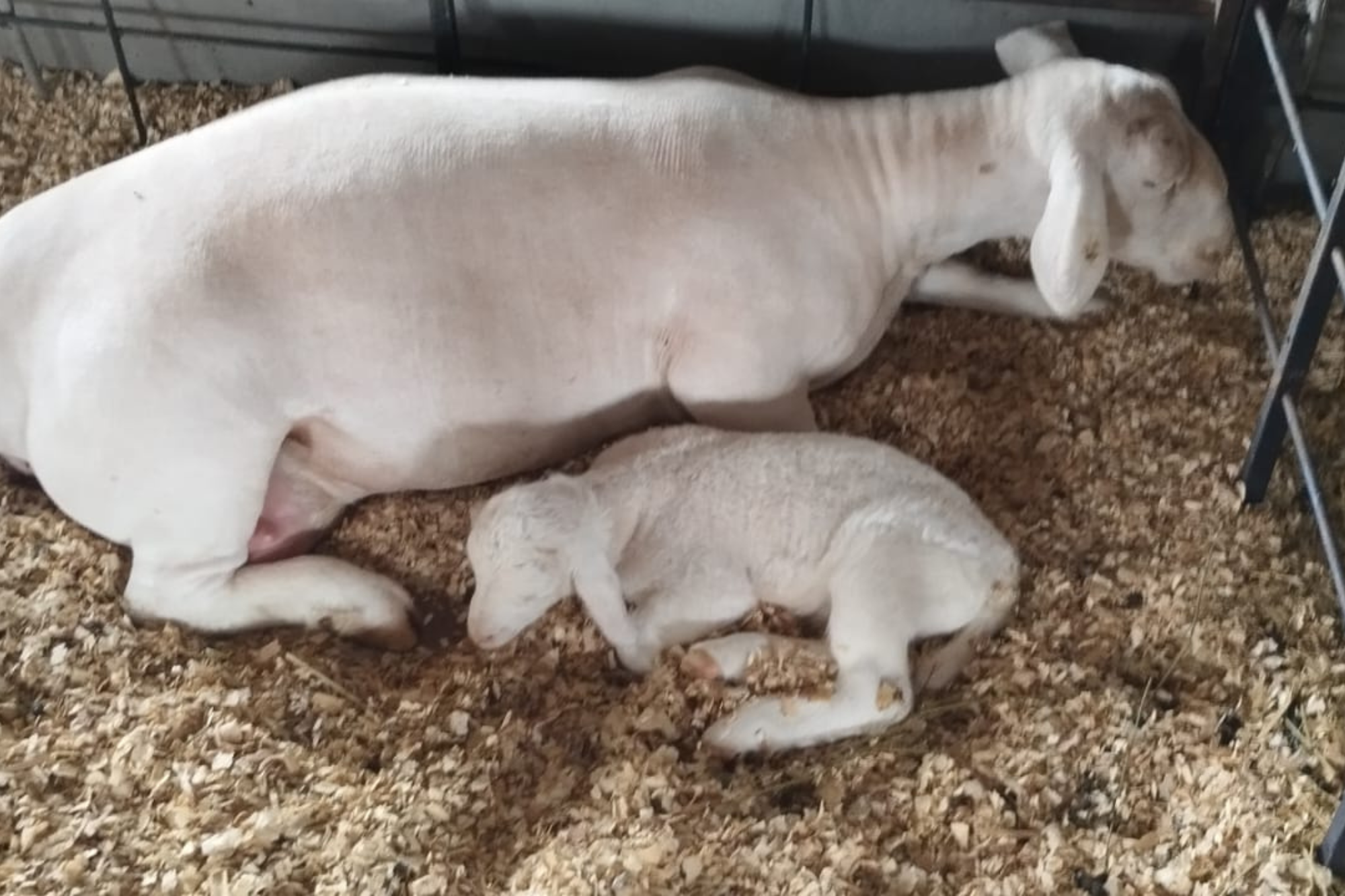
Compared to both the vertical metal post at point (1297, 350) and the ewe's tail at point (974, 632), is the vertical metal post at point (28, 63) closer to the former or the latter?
the ewe's tail at point (974, 632)

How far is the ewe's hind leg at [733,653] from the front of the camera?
181cm

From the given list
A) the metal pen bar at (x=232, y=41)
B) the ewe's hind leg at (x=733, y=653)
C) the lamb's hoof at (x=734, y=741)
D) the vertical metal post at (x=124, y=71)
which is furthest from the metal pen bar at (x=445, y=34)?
the lamb's hoof at (x=734, y=741)

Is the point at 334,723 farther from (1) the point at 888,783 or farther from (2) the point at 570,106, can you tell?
(2) the point at 570,106

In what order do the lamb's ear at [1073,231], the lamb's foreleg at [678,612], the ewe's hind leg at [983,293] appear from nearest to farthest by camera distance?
the lamb's foreleg at [678,612]
the lamb's ear at [1073,231]
the ewe's hind leg at [983,293]

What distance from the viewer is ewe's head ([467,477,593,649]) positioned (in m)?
1.74

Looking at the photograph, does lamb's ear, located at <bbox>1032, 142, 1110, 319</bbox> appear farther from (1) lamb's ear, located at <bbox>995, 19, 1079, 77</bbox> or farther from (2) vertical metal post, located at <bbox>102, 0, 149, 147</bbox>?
(2) vertical metal post, located at <bbox>102, 0, 149, 147</bbox>

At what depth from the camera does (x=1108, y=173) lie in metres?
2.03

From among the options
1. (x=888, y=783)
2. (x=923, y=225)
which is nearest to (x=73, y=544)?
(x=888, y=783)

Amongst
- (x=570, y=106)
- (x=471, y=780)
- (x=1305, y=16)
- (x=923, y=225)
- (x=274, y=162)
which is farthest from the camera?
(x=1305, y=16)

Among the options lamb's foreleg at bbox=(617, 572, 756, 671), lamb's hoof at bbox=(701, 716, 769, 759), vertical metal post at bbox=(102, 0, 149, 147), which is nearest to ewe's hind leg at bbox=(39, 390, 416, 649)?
lamb's foreleg at bbox=(617, 572, 756, 671)

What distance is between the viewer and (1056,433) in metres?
2.16

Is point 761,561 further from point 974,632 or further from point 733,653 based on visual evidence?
point 974,632

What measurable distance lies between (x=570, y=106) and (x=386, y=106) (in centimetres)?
25

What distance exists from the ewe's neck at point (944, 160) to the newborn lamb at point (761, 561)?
1.34ft
